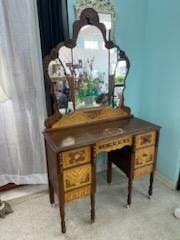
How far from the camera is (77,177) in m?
1.44

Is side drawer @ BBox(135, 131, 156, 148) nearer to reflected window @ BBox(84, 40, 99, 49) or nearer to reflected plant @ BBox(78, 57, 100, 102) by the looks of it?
reflected plant @ BBox(78, 57, 100, 102)

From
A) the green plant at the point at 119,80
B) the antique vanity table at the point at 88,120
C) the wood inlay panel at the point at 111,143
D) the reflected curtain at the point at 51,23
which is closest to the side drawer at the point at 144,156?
the antique vanity table at the point at 88,120

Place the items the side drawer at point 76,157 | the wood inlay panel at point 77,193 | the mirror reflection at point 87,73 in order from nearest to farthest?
the side drawer at point 76,157, the wood inlay panel at point 77,193, the mirror reflection at point 87,73

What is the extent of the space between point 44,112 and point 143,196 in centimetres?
129

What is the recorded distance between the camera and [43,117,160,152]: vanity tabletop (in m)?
1.39

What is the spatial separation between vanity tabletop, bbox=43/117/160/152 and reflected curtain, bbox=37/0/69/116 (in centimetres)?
34

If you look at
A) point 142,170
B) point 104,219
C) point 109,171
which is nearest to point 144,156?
point 142,170

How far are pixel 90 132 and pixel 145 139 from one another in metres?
0.49

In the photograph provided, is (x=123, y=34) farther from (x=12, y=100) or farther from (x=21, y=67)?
(x=12, y=100)

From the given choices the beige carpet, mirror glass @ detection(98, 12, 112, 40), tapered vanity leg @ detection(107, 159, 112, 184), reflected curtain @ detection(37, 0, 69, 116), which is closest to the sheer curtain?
reflected curtain @ detection(37, 0, 69, 116)

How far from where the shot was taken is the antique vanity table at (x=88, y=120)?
4.68 ft

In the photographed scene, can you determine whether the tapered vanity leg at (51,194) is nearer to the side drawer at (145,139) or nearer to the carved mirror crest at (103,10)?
the side drawer at (145,139)

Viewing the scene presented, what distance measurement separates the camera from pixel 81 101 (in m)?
1.72

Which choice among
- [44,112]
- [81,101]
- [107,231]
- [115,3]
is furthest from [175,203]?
[115,3]
